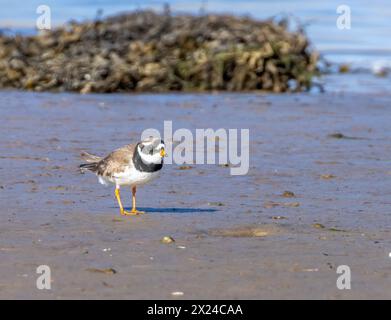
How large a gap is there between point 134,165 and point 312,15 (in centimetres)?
2176

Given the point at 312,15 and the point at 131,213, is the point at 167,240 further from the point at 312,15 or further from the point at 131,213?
the point at 312,15

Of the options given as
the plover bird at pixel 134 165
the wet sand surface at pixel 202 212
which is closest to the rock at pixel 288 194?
the wet sand surface at pixel 202 212

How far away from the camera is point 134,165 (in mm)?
8562

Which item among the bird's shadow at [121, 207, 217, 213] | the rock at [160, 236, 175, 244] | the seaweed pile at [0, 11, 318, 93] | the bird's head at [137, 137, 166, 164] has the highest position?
the bird's head at [137, 137, 166, 164]

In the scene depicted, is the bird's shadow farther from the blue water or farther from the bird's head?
the blue water

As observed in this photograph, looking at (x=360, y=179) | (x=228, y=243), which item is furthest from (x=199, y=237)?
(x=360, y=179)

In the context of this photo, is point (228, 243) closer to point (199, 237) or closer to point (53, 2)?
point (199, 237)

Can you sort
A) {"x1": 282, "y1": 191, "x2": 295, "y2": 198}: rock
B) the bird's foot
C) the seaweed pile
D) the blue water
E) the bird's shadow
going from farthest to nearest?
the blue water, the seaweed pile, {"x1": 282, "y1": 191, "x2": 295, "y2": 198}: rock, the bird's shadow, the bird's foot

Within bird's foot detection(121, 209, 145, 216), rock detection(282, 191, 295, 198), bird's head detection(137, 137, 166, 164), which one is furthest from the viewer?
rock detection(282, 191, 295, 198)

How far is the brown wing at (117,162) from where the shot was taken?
867 cm

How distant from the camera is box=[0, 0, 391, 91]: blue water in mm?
25766

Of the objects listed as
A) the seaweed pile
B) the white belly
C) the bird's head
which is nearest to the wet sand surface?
the white belly
